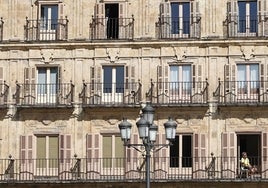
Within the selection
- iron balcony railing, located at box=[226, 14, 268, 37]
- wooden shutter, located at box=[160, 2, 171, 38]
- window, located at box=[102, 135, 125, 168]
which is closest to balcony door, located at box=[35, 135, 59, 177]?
window, located at box=[102, 135, 125, 168]

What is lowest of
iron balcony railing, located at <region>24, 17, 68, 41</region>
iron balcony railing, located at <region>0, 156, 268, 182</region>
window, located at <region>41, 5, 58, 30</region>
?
iron balcony railing, located at <region>0, 156, 268, 182</region>

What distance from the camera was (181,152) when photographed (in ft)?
132

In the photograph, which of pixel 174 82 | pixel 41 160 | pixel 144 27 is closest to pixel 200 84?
pixel 174 82

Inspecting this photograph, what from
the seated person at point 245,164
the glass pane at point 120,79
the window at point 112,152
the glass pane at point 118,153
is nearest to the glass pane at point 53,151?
the window at point 112,152

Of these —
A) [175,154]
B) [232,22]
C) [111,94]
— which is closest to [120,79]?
[111,94]

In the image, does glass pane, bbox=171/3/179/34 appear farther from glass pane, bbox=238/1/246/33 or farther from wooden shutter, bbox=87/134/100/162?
wooden shutter, bbox=87/134/100/162

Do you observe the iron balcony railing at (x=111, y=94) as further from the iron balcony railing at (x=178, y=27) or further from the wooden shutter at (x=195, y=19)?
the wooden shutter at (x=195, y=19)

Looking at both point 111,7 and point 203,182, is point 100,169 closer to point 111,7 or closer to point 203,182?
point 203,182

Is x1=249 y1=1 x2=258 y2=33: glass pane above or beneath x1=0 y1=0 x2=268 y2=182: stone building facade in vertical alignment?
above

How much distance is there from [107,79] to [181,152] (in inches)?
200

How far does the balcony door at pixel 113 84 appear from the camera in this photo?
1596 inches

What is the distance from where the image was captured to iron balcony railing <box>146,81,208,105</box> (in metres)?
40.0

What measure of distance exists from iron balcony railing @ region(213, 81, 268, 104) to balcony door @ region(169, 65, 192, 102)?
1.48 m

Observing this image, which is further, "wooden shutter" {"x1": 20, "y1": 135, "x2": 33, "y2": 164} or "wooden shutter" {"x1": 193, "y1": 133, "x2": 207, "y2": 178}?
"wooden shutter" {"x1": 20, "y1": 135, "x2": 33, "y2": 164}
